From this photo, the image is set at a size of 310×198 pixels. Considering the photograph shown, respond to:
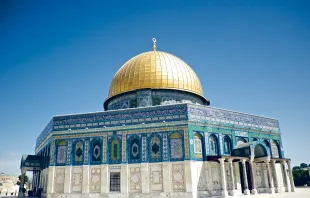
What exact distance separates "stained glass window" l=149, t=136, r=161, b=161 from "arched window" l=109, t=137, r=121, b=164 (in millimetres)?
2266

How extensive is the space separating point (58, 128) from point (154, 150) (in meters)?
7.51

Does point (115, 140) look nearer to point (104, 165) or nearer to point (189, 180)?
point (104, 165)

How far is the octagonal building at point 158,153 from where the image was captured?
1773 centimetres

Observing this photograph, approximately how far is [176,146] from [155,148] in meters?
1.43

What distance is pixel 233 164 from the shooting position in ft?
64.2

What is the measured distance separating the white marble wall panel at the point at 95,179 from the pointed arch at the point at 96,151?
18.8 inches

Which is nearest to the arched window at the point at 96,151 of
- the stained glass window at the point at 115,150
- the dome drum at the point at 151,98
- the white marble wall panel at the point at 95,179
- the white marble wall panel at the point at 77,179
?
the white marble wall panel at the point at 95,179

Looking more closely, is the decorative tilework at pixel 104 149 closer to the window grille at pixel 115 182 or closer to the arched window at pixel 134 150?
the window grille at pixel 115 182

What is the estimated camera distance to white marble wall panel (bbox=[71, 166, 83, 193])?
61.2 ft

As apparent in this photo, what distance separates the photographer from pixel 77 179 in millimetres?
18844

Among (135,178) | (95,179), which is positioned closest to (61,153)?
(95,179)

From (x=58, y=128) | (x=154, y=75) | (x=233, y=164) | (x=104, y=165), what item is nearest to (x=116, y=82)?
(x=154, y=75)

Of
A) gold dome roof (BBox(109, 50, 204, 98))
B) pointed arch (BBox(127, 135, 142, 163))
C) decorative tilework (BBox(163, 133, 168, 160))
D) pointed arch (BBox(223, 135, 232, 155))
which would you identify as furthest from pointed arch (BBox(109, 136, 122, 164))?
pointed arch (BBox(223, 135, 232, 155))

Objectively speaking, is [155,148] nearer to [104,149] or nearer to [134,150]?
[134,150]
